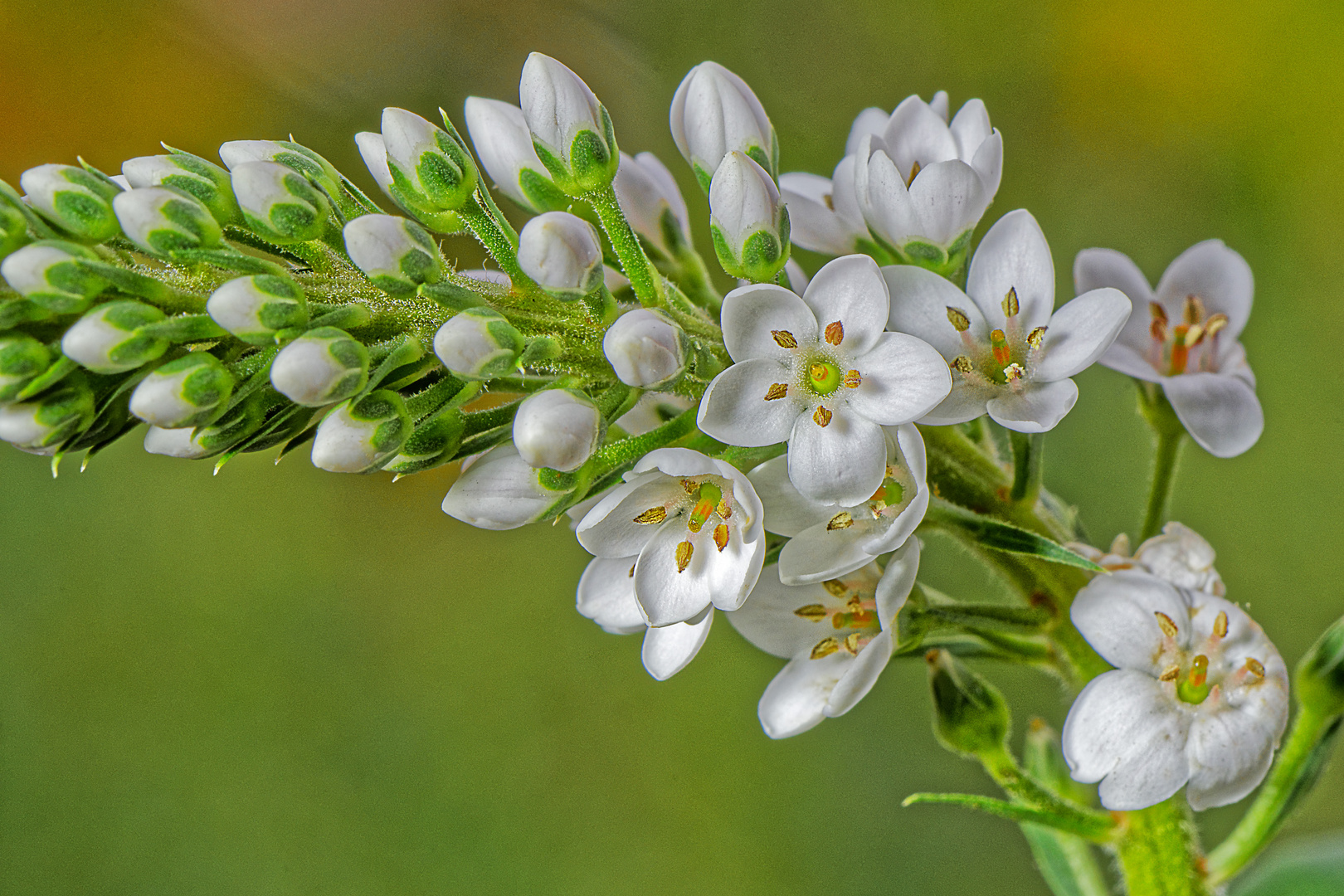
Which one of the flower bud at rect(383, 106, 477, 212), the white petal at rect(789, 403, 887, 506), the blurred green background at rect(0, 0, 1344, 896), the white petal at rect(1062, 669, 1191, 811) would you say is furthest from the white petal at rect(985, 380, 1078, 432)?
the blurred green background at rect(0, 0, 1344, 896)

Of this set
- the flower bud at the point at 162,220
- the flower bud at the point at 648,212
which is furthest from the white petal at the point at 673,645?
the flower bud at the point at 162,220

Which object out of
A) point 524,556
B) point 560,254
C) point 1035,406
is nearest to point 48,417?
point 560,254

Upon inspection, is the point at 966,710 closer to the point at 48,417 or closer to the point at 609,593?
the point at 609,593

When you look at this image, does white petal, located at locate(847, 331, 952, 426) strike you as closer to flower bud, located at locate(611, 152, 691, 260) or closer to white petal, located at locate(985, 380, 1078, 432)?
white petal, located at locate(985, 380, 1078, 432)

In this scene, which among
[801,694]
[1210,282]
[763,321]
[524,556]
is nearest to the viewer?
[763,321]

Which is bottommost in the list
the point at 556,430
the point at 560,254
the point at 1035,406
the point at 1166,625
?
the point at 1166,625

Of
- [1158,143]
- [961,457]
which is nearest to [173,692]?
[961,457]

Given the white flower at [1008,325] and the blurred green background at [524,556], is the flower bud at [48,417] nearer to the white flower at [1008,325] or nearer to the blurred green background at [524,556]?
the white flower at [1008,325]

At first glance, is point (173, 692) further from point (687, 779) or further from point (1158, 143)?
point (1158, 143)
